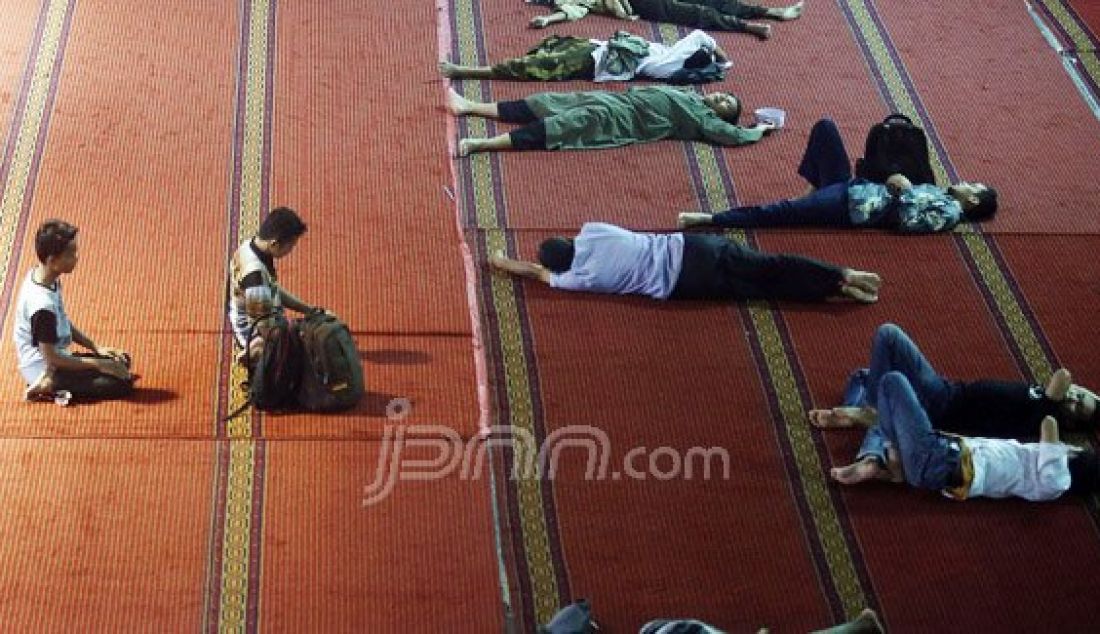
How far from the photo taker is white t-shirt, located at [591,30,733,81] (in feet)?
20.1

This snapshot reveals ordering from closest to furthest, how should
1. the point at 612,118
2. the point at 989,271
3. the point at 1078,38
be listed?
the point at 989,271
the point at 612,118
the point at 1078,38

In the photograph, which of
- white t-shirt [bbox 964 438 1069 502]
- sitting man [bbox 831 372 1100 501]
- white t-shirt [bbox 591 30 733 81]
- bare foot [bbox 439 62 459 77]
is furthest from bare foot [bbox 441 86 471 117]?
white t-shirt [bbox 964 438 1069 502]

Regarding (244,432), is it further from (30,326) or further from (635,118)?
(635,118)

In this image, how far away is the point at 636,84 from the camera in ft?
20.1

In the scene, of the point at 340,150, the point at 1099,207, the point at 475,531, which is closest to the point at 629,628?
the point at 475,531

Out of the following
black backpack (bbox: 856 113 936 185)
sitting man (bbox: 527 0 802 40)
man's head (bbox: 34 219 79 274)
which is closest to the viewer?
man's head (bbox: 34 219 79 274)

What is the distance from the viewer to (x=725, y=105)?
5910 mm

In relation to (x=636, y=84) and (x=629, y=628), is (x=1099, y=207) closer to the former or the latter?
(x=636, y=84)

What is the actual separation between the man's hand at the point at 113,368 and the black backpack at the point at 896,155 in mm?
2719

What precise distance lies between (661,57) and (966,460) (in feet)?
7.71

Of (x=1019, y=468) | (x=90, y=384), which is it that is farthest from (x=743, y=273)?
(x=90, y=384)

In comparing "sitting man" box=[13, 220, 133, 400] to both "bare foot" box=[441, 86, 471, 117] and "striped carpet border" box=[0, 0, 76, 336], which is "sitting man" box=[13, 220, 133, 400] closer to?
"striped carpet border" box=[0, 0, 76, 336]

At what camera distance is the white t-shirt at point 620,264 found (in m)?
5.12

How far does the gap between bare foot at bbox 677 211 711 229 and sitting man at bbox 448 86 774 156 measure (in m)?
0.53
